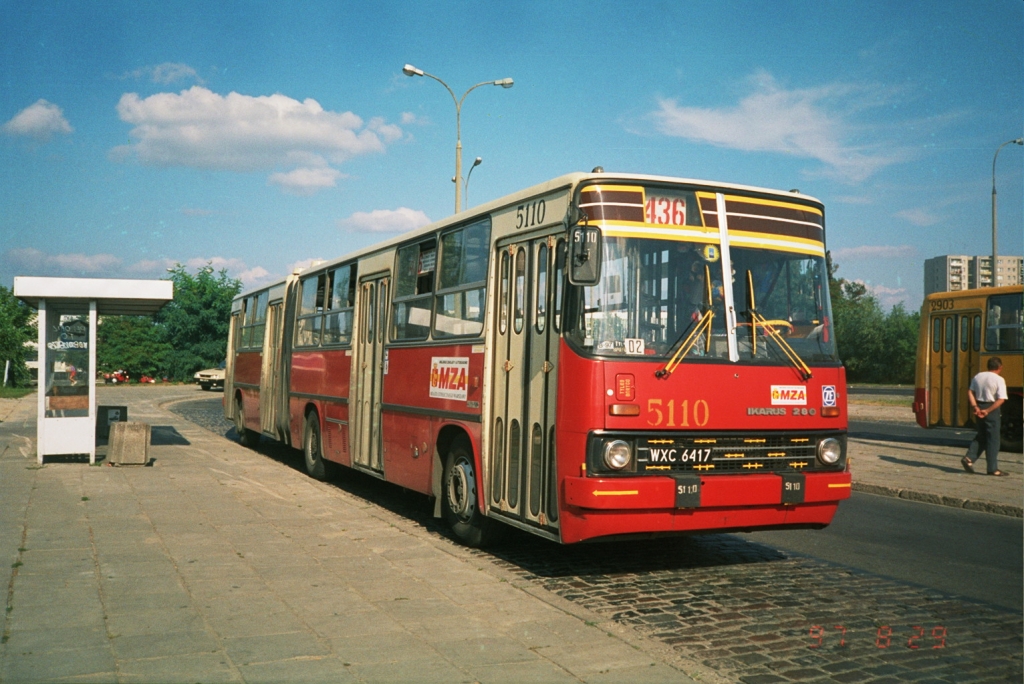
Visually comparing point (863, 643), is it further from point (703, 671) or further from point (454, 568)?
point (454, 568)

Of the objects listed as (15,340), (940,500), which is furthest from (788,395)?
(15,340)

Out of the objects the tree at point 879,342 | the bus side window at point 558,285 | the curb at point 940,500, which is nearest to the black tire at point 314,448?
the bus side window at point 558,285

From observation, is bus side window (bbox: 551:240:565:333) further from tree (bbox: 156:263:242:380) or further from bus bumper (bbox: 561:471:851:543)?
tree (bbox: 156:263:242:380)

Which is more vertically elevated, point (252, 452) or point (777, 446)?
point (777, 446)

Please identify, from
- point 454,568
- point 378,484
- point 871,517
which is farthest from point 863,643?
point 378,484

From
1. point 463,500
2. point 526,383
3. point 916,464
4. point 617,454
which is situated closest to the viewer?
point 617,454

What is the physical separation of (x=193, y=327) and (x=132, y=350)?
4591 millimetres

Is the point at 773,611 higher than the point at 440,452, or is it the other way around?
the point at 440,452

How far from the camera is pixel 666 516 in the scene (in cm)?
689

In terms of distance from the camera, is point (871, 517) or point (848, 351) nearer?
point (871, 517)

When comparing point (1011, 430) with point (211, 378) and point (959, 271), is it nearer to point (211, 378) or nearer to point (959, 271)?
point (959, 271)

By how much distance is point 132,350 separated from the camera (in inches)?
2699

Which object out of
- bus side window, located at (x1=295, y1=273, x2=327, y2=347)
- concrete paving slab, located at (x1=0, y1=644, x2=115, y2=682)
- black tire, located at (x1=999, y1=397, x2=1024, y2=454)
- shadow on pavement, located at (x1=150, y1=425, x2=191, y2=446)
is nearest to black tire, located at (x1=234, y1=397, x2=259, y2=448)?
shadow on pavement, located at (x1=150, y1=425, x2=191, y2=446)

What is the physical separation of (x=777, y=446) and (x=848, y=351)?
6179 centimetres
